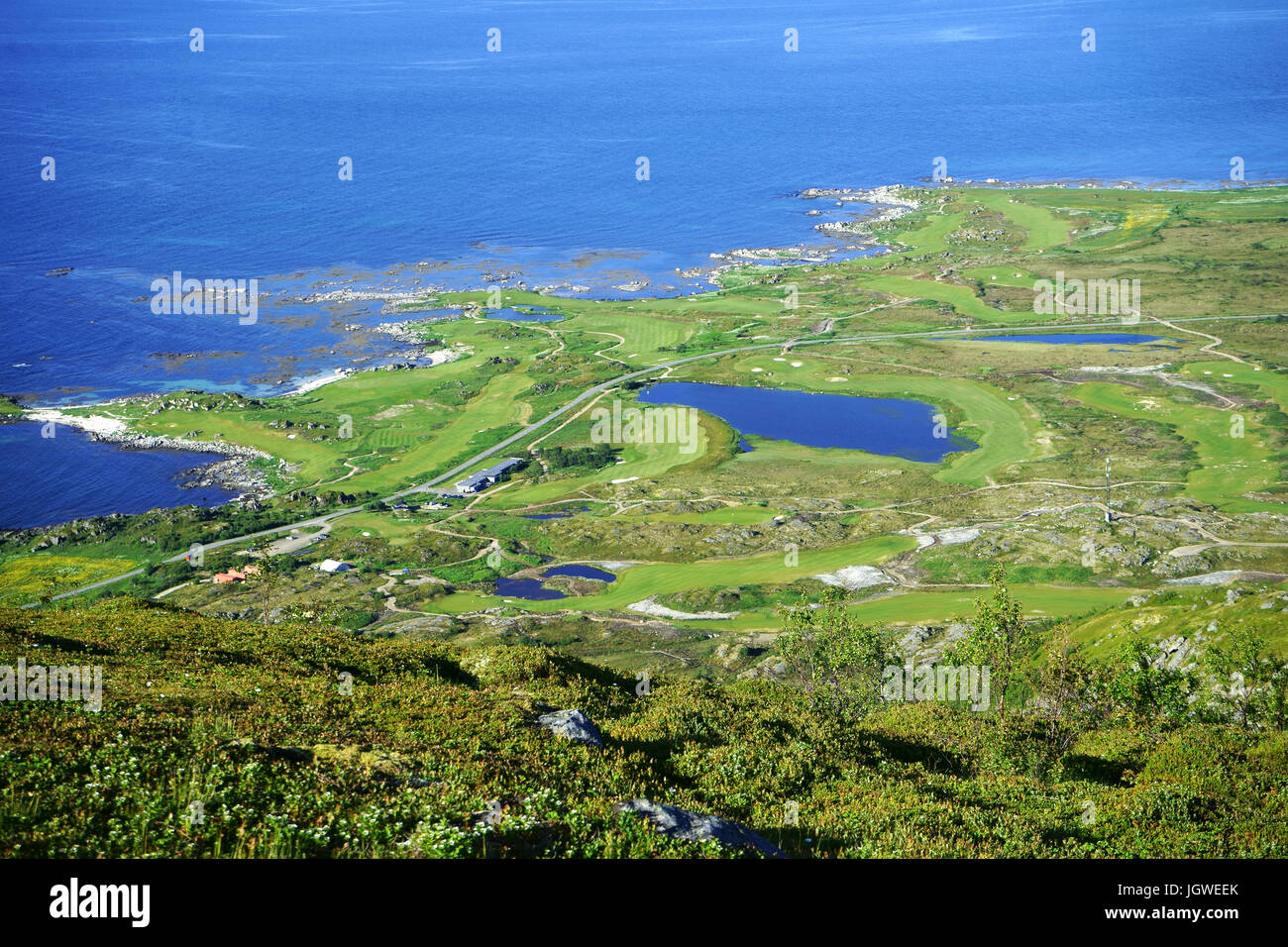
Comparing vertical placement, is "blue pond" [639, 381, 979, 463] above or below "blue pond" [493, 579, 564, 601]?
above

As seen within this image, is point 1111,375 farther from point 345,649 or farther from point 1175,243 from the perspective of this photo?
point 345,649

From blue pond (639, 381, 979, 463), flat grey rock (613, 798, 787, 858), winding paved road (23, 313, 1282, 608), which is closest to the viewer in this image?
flat grey rock (613, 798, 787, 858)

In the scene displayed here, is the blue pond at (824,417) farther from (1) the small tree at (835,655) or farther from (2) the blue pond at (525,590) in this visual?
(1) the small tree at (835,655)

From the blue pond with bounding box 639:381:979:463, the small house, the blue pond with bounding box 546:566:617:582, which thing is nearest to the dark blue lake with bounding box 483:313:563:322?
the blue pond with bounding box 639:381:979:463

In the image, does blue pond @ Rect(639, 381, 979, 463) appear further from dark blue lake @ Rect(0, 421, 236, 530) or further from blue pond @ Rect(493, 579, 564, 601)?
dark blue lake @ Rect(0, 421, 236, 530)

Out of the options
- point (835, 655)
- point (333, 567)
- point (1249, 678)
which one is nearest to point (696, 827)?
point (835, 655)

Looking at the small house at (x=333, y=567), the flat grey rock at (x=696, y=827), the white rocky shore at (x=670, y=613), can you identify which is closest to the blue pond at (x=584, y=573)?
the white rocky shore at (x=670, y=613)

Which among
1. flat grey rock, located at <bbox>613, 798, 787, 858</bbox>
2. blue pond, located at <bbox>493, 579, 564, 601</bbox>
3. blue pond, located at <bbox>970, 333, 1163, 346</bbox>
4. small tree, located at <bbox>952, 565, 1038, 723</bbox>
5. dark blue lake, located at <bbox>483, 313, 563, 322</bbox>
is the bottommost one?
blue pond, located at <bbox>493, 579, 564, 601</bbox>
